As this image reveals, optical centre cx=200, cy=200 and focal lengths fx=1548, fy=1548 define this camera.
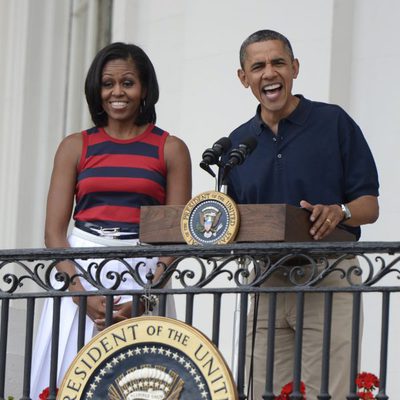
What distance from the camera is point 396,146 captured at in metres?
8.98

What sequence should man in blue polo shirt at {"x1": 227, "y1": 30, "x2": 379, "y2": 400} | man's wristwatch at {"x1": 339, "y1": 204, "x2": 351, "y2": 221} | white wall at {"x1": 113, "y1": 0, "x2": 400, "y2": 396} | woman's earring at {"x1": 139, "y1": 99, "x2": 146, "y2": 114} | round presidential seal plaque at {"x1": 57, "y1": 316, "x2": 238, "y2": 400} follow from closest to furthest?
round presidential seal plaque at {"x1": 57, "y1": 316, "x2": 238, "y2": 400} → man's wristwatch at {"x1": 339, "y1": 204, "x2": 351, "y2": 221} → man in blue polo shirt at {"x1": 227, "y1": 30, "x2": 379, "y2": 400} → woman's earring at {"x1": 139, "y1": 99, "x2": 146, "y2": 114} → white wall at {"x1": 113, "y1": 0, "x2": 400, "y2": 396}

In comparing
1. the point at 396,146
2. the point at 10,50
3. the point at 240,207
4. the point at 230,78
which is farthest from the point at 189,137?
the point at 240,207

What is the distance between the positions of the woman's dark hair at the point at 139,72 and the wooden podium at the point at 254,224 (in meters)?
1.02

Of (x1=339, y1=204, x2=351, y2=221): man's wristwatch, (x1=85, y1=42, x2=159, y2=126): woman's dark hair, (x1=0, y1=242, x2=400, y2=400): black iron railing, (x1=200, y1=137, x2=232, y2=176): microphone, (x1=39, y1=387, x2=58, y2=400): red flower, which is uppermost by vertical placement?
(x1=85, y1=42, x2=159, y2=126): woman's dark hair

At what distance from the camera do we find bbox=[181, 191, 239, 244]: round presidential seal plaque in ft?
19.9

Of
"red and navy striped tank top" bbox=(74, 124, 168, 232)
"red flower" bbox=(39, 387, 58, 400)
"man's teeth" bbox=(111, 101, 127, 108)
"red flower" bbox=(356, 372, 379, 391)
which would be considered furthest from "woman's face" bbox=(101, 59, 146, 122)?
"red flower" bbox=(356, 372, 379, 391)

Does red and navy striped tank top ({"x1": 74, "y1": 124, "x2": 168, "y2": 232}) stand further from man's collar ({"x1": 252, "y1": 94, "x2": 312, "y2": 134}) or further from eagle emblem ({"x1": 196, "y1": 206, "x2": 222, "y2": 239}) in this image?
eagle emblem ({"x1": 196, "y1": 206, "x2": 222, "y2": 239})

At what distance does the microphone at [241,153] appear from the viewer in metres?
6.20

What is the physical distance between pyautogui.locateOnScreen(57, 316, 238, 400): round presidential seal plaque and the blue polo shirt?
1.01m

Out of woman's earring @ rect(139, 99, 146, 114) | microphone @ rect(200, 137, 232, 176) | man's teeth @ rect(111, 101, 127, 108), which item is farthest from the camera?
woman's earring @ rect(139, 99, 146, 114)

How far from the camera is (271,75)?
6781 mm

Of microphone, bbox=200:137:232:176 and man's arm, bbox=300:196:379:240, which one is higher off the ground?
microphone, bbox=200:137:232:176

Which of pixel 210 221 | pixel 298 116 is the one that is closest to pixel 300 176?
pixel 298 116

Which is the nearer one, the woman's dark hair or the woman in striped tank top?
the woman in striped tank top
